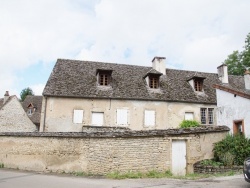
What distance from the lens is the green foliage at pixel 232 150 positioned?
519 inches

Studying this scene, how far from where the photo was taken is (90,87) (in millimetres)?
21641

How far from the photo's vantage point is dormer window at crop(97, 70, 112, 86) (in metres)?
22.2

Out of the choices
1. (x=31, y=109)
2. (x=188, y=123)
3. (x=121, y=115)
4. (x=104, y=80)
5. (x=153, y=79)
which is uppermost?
(x=153, y=79)

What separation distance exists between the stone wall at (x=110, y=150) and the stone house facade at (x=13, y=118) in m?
15.9

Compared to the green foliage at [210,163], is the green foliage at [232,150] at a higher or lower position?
higher

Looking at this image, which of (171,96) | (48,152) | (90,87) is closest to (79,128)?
(90,87)

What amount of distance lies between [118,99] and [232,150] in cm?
1017

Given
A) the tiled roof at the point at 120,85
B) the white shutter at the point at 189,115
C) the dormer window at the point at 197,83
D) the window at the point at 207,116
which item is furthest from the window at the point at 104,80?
the window at the point at 207,116

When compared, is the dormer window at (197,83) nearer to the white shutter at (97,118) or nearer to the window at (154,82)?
the window at (154,82)

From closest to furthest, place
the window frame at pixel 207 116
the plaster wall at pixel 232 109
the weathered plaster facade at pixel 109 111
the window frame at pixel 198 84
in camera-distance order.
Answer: the plaster wall at pixel 232 109 < the weathered plaster facade at pixel 109 111 < the window frame at pixel 207 116 < the window frame at pixel 198 84

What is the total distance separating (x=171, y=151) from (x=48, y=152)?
646 cm

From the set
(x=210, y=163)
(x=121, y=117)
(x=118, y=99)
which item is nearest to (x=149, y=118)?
(x=121, y=117)

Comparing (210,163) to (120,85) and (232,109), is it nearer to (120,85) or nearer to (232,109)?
(232,109)

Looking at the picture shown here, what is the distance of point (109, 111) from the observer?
21047 millimetres
